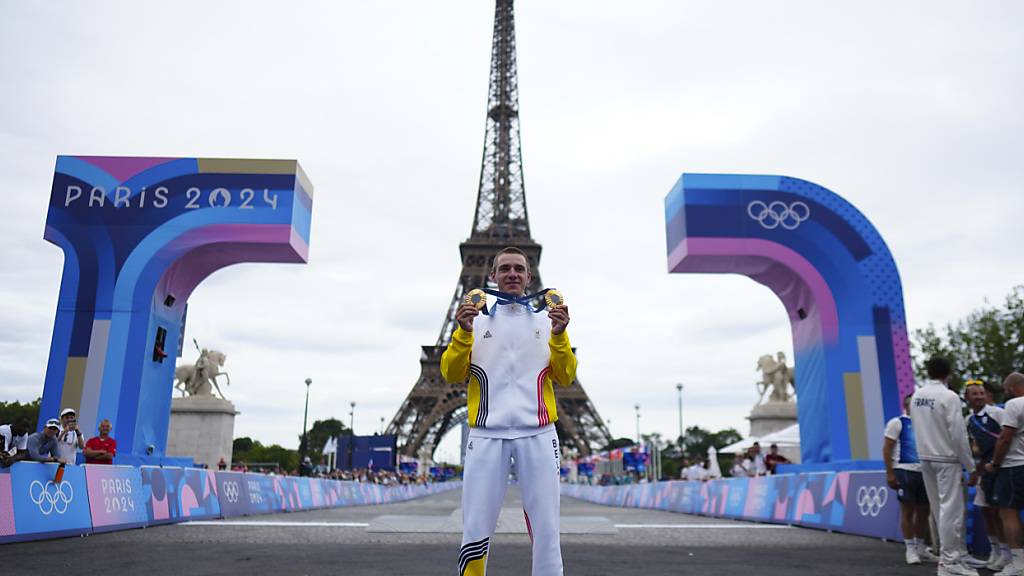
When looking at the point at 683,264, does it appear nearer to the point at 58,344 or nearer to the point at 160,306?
the point at 160,306

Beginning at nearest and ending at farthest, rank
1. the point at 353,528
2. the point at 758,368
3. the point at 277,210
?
the point at 353,528 < the point at 277,210 < the point at 758,368

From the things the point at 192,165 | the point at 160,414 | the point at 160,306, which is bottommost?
the point at 160,414

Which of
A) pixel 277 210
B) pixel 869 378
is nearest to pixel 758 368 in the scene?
pixel 869 378

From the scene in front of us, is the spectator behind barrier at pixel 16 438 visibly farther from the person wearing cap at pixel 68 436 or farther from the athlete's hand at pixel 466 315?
the athlete's hand at pixel 466 315

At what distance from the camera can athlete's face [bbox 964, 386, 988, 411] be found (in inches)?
245

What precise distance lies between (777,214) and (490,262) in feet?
138

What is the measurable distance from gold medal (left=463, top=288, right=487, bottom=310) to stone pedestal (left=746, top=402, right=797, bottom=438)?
61.0 ft

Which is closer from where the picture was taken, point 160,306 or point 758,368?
point 160,306

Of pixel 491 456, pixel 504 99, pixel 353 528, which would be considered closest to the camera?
pixel 491 456

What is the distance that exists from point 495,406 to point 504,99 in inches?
2414

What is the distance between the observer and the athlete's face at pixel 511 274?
137 inches

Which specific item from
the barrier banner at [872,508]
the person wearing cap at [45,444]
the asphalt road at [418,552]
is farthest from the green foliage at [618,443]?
the person wearing cap at [45,444]

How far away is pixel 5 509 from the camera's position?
7.31m

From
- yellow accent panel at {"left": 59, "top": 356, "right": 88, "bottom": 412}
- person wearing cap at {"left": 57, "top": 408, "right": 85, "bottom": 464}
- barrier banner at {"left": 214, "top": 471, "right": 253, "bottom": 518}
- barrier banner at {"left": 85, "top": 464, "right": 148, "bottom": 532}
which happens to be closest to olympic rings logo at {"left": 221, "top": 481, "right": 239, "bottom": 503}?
barrier banner at {"left": 214, "top": 471, "right": 253, "bottom": 518}
